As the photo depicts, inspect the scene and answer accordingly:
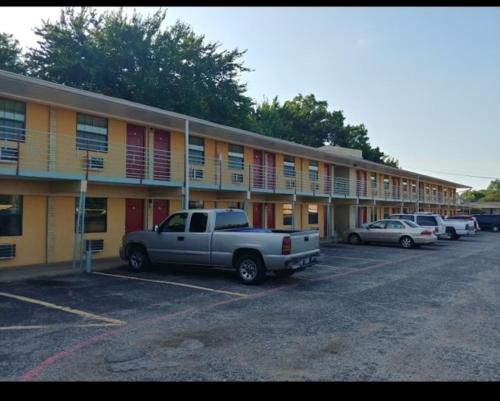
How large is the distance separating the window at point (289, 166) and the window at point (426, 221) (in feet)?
26.3

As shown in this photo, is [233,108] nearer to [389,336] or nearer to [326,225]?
[326,225]

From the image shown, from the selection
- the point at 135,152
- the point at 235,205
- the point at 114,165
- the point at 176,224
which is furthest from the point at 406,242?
the point at 114,165

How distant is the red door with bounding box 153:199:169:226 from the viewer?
17.1m

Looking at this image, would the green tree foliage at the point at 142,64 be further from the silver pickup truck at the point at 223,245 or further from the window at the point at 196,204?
the silver pickup truck at the point at 223,245

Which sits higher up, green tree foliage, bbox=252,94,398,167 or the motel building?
green tree foliage, bbox=252,94,398,167

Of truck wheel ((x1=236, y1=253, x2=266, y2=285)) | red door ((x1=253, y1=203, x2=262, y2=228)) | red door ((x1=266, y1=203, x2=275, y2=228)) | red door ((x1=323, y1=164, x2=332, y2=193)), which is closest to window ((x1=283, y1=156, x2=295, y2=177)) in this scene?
red door ((x1=266, y1=203, x2=275, y2=228))

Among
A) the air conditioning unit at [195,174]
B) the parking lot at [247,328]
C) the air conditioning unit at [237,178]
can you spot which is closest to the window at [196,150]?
the air conditioning unit at [195,174]

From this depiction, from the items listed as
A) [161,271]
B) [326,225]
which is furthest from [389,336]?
[326,225]

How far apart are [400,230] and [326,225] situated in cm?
654

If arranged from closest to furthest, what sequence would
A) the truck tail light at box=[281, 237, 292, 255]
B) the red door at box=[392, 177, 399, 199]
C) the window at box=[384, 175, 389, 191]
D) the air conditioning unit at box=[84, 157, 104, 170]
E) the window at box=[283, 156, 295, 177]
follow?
the truck tail light at box=[281, 237, 292, 255] → the air conditioning unit at box=[84, 157, 104, 170] → the window at box=[283, 156, 295, 177] → the window at box=[384, 175, 389, 191] → the red door at box=[392, 177, 399, 199]

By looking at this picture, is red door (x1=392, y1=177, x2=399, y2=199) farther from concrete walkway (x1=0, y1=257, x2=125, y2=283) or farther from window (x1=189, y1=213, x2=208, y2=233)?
window (x1=189, y1=213, x2=208, y2=233)

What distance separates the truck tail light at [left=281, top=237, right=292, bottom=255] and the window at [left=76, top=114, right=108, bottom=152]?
8.08 m

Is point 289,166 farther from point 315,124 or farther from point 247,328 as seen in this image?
point 315,124

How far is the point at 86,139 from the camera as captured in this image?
1436cm
